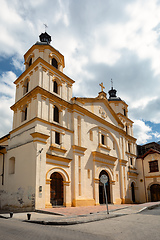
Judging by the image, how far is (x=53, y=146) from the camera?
60.6 ft

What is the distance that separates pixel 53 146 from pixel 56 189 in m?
3.69

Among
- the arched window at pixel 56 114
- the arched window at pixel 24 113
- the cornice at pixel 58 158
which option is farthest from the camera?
the arched window at pixel 24 113

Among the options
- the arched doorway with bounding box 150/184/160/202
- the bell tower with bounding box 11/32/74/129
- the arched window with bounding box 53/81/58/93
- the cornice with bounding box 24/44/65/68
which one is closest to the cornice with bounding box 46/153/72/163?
the bell tower with bounding box 11/32/74/129

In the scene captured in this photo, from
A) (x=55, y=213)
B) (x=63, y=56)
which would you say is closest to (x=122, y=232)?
(x=55, y=213)

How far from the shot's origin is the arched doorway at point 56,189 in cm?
1783

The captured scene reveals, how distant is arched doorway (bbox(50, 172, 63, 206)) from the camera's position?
17828mm

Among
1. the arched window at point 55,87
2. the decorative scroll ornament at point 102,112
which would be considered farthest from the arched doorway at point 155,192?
the arched window at point 55,87

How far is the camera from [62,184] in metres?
19.0

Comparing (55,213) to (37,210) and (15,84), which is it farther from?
(15,84)

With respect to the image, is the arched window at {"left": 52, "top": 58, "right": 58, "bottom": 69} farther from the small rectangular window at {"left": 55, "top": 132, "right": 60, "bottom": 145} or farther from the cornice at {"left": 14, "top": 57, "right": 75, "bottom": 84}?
the small rectangular window at {"left": 55, "top": 132, "right": 60, "bottom": 145}

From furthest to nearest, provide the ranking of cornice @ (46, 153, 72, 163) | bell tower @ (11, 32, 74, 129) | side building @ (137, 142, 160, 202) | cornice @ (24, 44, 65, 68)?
side building @ (137, 142, 160, 202)
cornice @ (24, 44, 65, 68)
bell tower @ (11, 32, 74, 129)
cornice @ (46, 153, 72, 163)

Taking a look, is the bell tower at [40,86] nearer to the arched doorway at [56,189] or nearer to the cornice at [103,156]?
the arched doorway at [56,189]

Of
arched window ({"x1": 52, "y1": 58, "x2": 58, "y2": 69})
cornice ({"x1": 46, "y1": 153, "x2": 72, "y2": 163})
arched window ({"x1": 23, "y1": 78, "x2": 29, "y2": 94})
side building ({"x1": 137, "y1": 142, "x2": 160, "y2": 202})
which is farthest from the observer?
side building ({"x1": 137, "y1": 142, "x2": 160, "y2": 202})

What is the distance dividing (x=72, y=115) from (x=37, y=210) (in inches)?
396
